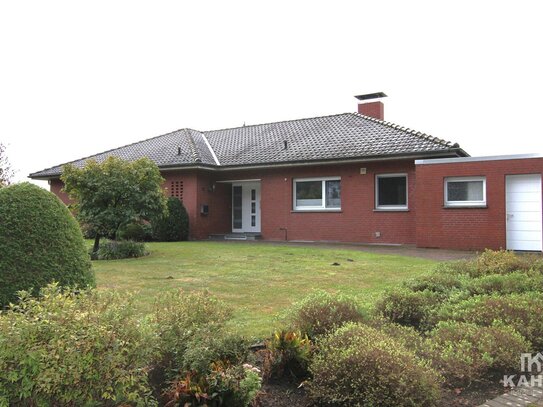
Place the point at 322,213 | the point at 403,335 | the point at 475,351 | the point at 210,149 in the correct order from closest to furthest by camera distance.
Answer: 1. the point at 475,351
2. the point at 403,335
3. the point at 322,213
4. the point at 210,149

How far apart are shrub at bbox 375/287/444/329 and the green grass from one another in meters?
0.25

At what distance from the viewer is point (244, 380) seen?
10.2ft

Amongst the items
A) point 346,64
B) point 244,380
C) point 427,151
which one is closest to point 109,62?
point 346,64

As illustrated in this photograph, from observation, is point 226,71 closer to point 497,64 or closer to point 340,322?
point 497,64

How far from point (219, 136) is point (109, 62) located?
12075 millimetres

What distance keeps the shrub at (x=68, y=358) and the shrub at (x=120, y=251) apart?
11707mm

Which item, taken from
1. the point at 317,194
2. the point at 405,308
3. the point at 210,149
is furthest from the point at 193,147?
the point at 405,308

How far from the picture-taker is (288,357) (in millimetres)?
3980

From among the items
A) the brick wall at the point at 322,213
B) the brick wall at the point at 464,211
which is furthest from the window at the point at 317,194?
the brick wall at the point at 464,211

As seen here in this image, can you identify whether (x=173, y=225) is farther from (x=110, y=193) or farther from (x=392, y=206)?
(x=392, y=206)

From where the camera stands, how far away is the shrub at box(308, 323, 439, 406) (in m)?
3.27

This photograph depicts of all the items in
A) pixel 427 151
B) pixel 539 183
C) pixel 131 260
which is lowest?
pixel 131 260

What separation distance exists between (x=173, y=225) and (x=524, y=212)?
1359 centimetres

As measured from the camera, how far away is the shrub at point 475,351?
3955 mm
